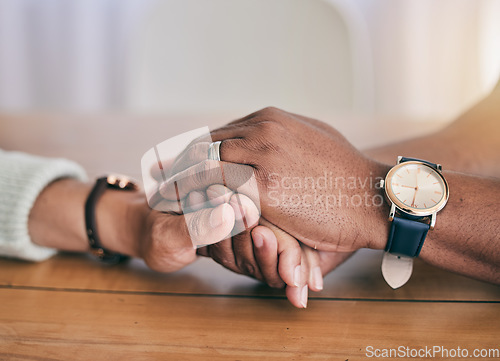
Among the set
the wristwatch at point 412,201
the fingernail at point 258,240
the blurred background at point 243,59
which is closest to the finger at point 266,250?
the fingernail at point 258,240

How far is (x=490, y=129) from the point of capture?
65cm

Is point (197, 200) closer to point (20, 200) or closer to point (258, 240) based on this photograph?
point (258, 240)

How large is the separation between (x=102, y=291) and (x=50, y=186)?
182 millimetres

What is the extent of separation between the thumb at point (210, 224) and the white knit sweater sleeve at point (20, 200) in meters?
0.22

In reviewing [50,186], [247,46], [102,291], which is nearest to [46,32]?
[247,46]

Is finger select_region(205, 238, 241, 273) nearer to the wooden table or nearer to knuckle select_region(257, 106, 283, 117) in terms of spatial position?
the wooden table

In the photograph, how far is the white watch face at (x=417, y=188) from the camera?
1.42ft

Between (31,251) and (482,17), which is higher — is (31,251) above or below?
below

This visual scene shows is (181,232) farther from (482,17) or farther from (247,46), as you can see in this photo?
(482,17)

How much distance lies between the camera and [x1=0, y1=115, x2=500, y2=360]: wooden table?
1.28 ft

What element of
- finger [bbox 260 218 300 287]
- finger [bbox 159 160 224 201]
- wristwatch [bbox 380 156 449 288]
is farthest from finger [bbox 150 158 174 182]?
wristwatch [bbox 380 156 449 288]

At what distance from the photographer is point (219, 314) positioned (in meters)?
0.44

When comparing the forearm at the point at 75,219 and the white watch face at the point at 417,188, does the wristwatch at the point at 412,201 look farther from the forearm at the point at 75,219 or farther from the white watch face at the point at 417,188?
the forearm at the point at 75,219

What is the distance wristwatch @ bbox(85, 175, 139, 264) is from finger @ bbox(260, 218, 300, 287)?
0.21m
